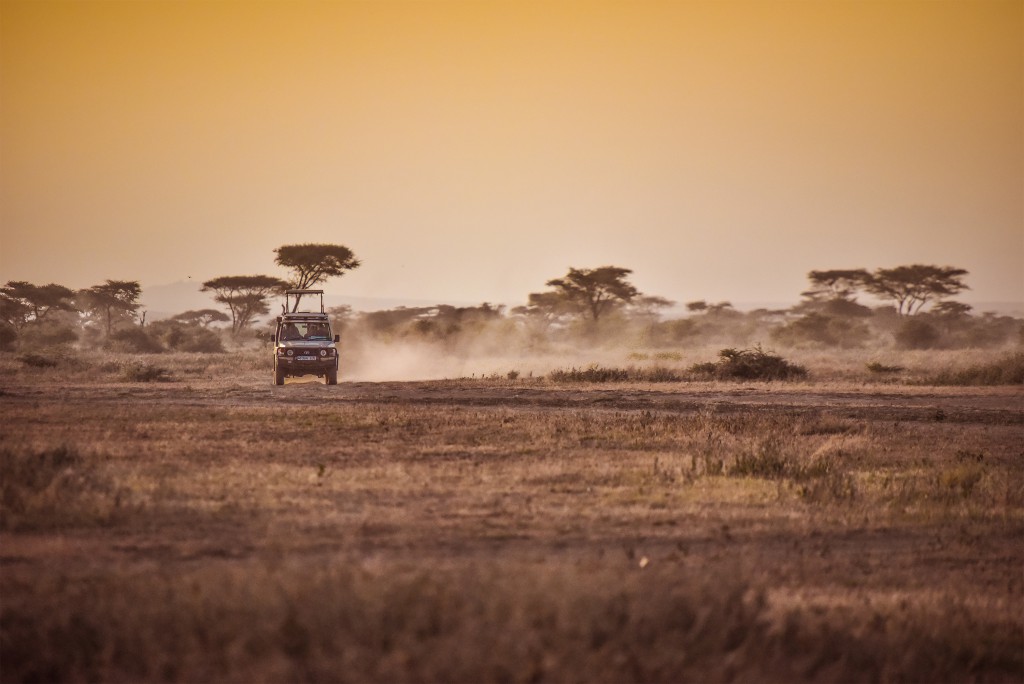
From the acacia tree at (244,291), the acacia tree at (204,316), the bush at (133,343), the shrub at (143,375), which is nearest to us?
the shrub at (143,375)

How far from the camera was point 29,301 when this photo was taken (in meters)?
77.4

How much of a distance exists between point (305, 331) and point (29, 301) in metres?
51.8

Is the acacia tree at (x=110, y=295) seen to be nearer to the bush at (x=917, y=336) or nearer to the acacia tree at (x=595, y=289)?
the acacia tree at (x=595, y=289)

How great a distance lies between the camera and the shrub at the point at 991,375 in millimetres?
36875

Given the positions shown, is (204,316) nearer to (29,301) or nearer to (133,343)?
(29,301)

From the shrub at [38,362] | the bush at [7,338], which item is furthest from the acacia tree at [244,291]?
the shrub at [38,362]

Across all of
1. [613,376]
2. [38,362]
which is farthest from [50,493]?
[38,362]

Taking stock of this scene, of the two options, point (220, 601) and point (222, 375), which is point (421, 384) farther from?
point (220, 601)

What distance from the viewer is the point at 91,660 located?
6742mm

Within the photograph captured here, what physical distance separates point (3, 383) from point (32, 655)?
1183 inches

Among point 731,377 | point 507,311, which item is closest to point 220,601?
point 731,377

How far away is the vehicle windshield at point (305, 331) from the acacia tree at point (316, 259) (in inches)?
1178

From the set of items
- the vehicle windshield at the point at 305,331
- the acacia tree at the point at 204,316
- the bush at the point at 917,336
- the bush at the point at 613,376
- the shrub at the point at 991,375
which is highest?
the acacia tree at the point at 204,316

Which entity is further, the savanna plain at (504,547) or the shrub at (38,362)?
the shrub at (38,362)
